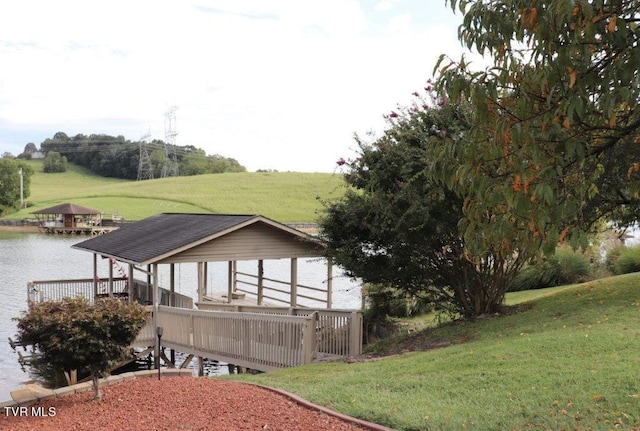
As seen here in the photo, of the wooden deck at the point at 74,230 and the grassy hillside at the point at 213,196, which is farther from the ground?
the grassy hillside at the point at 213,196

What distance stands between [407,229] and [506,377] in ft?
18.2

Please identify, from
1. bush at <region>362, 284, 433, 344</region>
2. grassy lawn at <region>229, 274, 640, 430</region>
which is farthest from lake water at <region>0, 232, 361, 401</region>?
grassy lawn at <region>229, 274, 640, 430</region>

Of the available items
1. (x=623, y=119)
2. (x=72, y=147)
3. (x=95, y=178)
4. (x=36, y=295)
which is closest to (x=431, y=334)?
(x=623, y=119)

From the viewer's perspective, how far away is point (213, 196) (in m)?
101

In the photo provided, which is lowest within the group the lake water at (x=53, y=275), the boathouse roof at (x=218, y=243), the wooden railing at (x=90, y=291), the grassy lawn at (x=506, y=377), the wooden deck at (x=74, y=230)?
the lake water at (x=53, y=275)

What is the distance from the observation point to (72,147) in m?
166

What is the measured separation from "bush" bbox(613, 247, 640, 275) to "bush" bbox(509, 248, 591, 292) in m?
1.06

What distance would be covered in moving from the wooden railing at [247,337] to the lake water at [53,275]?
13.1ft

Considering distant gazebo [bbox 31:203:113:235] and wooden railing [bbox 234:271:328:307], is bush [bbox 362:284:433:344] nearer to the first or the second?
wooden railing [bbox 234:271:328:307]

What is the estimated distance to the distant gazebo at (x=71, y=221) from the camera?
243 feet

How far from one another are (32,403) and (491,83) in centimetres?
775

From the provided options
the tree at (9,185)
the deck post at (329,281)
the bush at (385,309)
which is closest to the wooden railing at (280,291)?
the deck post at (329,281)

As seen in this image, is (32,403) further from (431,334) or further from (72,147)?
(72,147)

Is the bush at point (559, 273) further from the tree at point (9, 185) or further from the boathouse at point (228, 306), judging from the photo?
the tree at point (9, 185)
